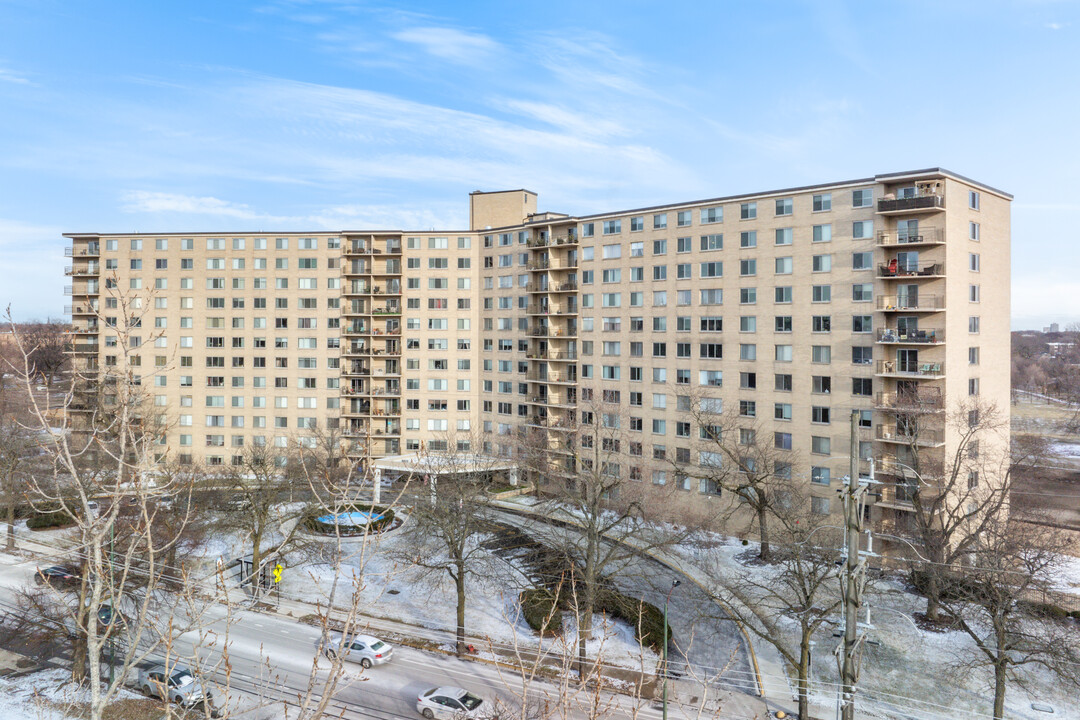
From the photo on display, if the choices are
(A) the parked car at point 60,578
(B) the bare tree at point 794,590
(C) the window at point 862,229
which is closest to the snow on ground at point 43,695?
(A) the parked car at point 60,578

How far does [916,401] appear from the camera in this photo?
47062 millimetres

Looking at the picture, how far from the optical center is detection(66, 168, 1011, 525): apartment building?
49406mm

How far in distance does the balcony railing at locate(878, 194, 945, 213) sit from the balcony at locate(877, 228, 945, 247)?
5.55 ft

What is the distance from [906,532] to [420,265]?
176 ft

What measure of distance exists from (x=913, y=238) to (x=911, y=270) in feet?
7.26

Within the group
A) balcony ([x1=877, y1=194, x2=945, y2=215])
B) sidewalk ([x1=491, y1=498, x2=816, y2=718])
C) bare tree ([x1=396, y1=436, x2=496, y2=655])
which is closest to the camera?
sidewalk ([x1=491, y1=498, x2=816, y2=718])

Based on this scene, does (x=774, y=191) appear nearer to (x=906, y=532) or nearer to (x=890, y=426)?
(x=890, y=426)

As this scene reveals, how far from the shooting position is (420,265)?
77.3 meters

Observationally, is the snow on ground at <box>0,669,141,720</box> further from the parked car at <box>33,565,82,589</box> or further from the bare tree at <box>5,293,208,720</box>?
the parked car at <box>33,565,82,589</box>

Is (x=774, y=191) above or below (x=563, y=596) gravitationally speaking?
above

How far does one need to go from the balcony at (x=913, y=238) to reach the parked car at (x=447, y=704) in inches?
1584

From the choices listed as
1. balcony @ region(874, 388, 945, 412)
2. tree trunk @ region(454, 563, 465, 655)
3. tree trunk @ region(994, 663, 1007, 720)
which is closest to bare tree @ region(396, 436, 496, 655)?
tree trunk @ region(454, 563, 465, 655)

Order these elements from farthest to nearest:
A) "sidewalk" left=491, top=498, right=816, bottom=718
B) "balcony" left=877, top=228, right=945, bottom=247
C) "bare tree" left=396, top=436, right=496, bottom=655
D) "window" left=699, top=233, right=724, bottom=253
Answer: "window" left=699, top=233, right=724, bottom=253 → "balcony" left=877, top=228, right=945, bottom=247 → "bare tree" left=396, top=436, right=496, bottom=655 → "sidewalk" left=491, top=498, right=816, bottom=718

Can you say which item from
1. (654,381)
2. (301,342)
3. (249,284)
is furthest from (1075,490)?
(249,284)
